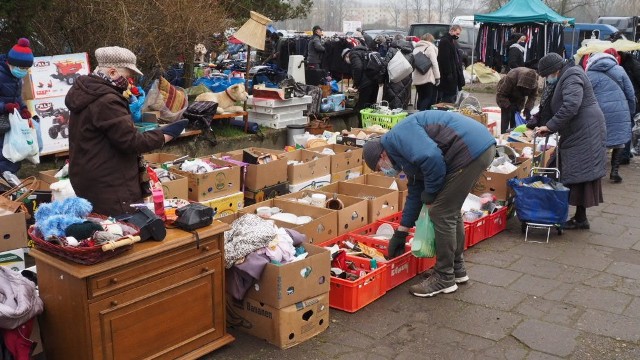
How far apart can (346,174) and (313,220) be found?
7.64 ft

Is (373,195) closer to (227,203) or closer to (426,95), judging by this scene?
(227,203)

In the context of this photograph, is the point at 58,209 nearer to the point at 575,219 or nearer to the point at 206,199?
the point at 206,199

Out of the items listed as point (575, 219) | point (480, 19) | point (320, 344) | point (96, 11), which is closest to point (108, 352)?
point (320, 344)

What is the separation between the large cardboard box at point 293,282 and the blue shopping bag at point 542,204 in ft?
9.07

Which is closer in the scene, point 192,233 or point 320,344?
point 192,233

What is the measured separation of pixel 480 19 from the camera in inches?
622

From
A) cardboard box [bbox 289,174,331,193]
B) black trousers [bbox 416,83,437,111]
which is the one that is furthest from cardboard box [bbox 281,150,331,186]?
black trousers [bbox 416,83,437,111]

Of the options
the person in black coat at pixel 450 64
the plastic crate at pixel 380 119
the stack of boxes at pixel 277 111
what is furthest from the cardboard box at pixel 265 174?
the person in black coat at pixel 450 64

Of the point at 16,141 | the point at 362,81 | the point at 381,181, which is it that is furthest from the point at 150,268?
the point at 362,81

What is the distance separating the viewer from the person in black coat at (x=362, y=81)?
11344 millimetres

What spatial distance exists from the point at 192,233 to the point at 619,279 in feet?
12.2

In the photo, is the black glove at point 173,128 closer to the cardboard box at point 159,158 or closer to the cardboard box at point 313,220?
the cardboard box at point 313,220

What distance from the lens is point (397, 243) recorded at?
5.11 meters

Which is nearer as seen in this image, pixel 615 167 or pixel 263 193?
pixel 263 193
